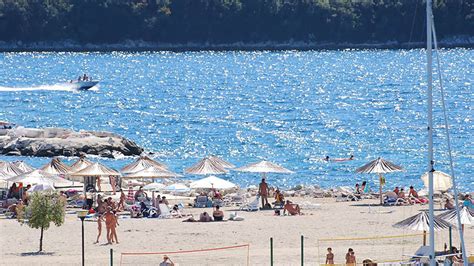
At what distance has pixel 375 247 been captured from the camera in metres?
36.4

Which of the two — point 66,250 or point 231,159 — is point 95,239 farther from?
point 231,159

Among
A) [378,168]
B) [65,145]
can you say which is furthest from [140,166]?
[65,145]

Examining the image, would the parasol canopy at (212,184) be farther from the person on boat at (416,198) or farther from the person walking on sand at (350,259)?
the person walking on sand at (350,259)

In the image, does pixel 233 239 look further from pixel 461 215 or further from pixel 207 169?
pixel 207 169

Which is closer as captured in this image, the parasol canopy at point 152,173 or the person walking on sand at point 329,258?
the person walking on sand at point 329,258

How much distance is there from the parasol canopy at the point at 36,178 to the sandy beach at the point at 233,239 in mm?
2147

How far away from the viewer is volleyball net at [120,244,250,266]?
3412cm

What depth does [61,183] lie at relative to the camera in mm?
46188

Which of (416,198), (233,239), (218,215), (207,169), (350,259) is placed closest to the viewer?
(350,259)

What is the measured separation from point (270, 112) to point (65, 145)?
125ft

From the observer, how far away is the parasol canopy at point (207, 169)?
4856 centimetres

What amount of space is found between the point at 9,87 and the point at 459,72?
51341 mm

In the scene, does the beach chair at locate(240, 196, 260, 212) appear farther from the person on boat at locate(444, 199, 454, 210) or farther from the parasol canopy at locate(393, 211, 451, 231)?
the parasol canopy at locate(393, 211, 451, 231)

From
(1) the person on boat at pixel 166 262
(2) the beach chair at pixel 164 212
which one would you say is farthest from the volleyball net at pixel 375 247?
(2) the beach chair at pixel 164 212
